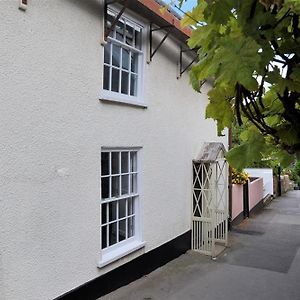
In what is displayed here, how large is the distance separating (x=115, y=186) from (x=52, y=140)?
1.93 meters

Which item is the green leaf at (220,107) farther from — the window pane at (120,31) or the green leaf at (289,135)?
the window pane at (120,31)

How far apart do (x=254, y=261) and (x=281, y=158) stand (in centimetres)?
822

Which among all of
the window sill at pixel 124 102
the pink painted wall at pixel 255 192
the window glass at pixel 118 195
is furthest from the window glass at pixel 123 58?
the pink painted wall at pixel 255 192

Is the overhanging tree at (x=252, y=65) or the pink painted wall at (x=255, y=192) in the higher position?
the overhanging tree at (x=252, y=65)

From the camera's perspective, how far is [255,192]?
1705cm

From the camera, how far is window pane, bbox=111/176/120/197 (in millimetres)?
6910

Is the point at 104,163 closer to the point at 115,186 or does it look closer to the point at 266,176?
the point at 115,186

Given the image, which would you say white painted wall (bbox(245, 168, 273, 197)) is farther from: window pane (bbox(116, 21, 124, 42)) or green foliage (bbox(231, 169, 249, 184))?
window pane (bbox(116, 21, 124, 42))

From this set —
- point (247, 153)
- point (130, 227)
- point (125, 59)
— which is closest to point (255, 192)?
point (130, 227)

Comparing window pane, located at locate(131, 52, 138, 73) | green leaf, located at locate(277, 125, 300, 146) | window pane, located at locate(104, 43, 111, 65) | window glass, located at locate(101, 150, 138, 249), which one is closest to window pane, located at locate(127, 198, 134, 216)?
window glass, located at locate(101, 150, 138, 249)

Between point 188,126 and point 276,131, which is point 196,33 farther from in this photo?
point 188,126

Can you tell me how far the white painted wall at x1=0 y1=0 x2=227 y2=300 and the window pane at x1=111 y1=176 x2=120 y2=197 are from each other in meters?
0.62

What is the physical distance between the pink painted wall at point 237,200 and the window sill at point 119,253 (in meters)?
6.42

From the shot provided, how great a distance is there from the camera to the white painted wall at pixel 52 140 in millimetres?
4734
